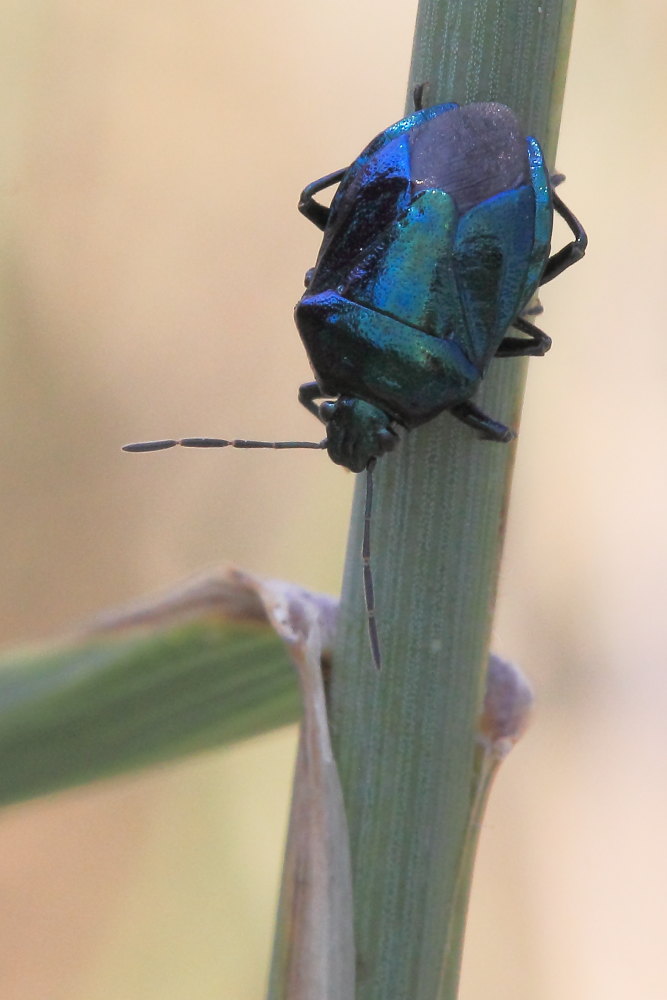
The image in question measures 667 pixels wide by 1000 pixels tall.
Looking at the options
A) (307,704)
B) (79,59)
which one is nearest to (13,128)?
(79,59)

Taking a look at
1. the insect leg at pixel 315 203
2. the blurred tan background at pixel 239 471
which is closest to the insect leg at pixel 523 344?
the insect leg at pixel 315 203

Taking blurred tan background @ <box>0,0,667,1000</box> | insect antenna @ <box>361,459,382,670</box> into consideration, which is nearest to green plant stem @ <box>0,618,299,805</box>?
insect antenna @ <box>361,459,382,670</box>

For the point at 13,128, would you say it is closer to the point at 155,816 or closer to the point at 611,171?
the point at 611,171

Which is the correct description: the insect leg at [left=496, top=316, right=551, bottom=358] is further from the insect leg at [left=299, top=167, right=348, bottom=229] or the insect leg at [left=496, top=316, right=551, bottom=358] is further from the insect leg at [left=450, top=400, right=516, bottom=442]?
the insect leg at [left=299, top=167, right=348, bottom=229]

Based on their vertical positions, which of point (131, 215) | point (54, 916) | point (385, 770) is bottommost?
point (54, 916)

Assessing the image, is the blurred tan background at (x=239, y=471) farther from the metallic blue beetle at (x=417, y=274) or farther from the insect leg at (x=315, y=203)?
the metallic blue beetle at (x=417, y=274)

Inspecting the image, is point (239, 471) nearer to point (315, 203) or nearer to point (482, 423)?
point (315, 203)
